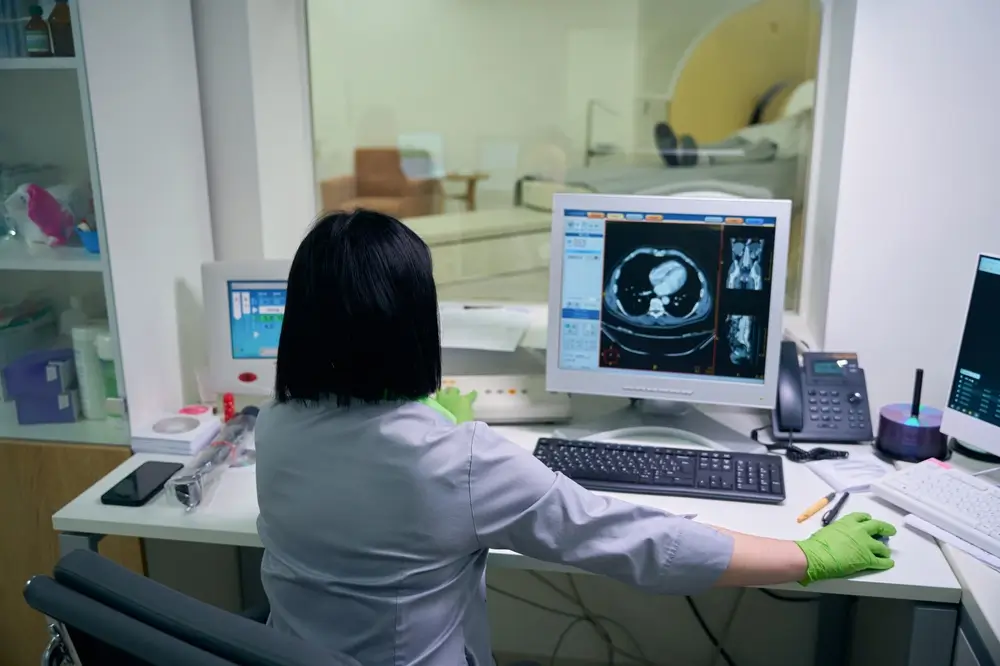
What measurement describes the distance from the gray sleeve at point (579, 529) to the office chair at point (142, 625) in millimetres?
340

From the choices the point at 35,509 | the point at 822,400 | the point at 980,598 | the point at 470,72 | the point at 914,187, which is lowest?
the point at 35,509

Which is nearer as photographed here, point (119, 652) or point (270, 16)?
point (119, 652)

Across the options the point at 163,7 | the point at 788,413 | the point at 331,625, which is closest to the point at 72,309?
the point at 163,7

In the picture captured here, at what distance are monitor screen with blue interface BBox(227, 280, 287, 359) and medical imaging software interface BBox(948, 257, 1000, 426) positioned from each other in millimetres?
1392

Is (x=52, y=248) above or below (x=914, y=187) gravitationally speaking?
below

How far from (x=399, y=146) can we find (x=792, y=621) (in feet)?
5.30

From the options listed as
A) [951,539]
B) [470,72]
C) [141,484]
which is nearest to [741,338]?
[951,539]

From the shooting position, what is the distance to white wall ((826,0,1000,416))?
5.75 ft

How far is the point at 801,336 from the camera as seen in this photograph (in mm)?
2080

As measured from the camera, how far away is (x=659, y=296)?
5.71ft

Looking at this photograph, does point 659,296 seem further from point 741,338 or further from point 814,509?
point 814,509

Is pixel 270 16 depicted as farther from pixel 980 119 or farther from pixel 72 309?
pixel 980 119

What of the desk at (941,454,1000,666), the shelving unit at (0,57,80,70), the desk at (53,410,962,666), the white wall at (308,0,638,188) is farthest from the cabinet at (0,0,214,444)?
the desk at (941,454,1000,666)

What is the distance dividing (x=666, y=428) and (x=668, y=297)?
29 centimetres
